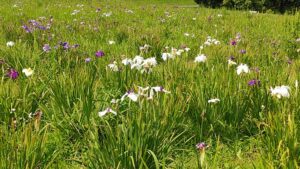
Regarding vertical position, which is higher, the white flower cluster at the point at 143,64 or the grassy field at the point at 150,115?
the white flower cluster at the point at 143,64

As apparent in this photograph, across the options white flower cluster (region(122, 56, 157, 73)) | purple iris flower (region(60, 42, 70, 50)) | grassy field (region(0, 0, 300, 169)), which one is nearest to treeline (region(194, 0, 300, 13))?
purple iris flower (region(60, 42, 70, 50))

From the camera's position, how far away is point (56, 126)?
10.5 feet

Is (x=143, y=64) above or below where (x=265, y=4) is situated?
above

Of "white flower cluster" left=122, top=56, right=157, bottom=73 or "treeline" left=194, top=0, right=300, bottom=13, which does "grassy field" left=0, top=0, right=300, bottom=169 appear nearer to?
"white flower cluster" left=122, top=56, right=157, bottom=73

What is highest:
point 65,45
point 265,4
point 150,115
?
point 65,45

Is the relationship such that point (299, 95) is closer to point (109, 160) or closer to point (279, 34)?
point (109, 160)

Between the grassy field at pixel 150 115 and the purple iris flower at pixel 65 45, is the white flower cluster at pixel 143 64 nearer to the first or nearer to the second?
the grassy field at pixel 150 115

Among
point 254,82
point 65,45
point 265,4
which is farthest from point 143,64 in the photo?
point 265,4

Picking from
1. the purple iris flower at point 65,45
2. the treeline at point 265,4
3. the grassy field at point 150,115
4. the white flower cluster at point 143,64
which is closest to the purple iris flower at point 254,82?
the grassy field at point 150,115

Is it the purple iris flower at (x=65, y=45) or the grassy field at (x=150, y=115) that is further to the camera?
the purple iris flower at (x=65, y=45)

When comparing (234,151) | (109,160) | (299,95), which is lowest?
(234,151)

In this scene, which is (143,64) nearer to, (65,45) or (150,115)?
(150,115)

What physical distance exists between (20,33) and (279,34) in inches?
209

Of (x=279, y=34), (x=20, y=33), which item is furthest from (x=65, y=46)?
(x=279, y=34)
